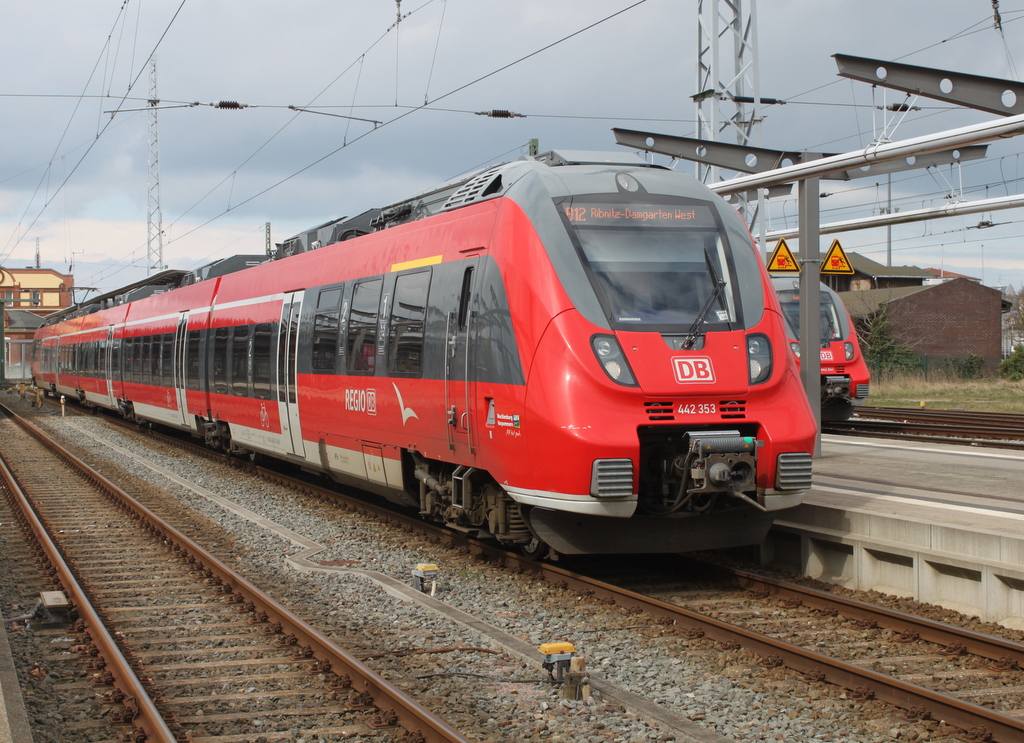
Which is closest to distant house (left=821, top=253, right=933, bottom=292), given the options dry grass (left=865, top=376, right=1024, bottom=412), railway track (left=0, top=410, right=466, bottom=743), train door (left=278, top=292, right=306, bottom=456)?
dry grass (left=865, top=376, right=1024, bottom=412)

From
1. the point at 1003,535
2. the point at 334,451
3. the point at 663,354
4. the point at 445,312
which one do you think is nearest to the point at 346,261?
the point at 334,451

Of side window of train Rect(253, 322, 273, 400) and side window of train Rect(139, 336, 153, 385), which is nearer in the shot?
side window of train Rect(253, 322, 273, 400)

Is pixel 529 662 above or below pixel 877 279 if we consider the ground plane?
below

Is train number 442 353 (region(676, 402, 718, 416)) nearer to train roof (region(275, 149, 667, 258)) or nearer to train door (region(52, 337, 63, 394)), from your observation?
train roof (region(275, 149, 667, 258))

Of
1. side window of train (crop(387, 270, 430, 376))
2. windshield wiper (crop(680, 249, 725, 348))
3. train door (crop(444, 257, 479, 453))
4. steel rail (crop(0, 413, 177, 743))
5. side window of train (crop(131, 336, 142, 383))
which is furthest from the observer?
side window of train (crop(131, 336, 142, 383))

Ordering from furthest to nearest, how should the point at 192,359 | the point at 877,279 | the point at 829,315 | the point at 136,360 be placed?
the point at 877,279
the point at 136,360
the point at 829,315
the point at 192,359

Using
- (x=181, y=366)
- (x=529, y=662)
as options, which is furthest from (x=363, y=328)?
(x=181, y=366)

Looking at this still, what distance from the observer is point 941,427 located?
18125 millimetres

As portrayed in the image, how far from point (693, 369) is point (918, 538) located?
2.20 metres

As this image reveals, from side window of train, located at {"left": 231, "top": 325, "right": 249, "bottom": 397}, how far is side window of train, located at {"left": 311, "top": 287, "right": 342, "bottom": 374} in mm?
3267

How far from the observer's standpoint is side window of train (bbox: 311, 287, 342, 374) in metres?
11.1

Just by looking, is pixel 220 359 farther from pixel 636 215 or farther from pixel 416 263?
pixel 636 215

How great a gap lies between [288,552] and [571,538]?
11.5ft

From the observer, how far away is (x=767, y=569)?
864 centimetres
